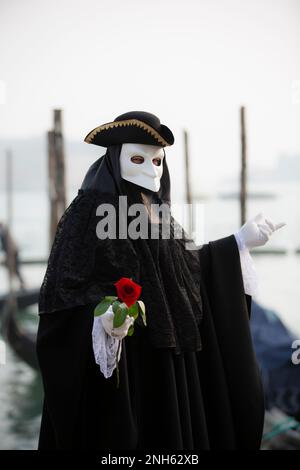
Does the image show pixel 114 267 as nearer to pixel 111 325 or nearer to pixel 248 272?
pixel 111 325

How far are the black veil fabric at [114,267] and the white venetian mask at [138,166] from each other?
0.03m

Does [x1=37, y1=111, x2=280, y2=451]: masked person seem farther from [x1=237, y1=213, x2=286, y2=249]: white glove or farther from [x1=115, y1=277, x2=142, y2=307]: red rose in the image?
[x1=115, y1=277, x2=142, y2=307]: red rose

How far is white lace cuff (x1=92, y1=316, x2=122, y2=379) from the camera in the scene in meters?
1.97

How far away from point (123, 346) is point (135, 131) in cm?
75

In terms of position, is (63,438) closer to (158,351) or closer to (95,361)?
(95,361)

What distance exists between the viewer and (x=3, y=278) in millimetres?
16656

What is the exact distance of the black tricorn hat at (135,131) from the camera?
2180 millimetres

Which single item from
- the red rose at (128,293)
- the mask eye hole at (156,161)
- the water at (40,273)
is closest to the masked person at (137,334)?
the mask eye hole at (156,161)

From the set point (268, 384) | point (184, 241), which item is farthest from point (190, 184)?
point (184, 241)

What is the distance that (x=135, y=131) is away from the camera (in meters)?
2.18

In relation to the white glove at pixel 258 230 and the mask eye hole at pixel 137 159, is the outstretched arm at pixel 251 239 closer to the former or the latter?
the white glove at pixel 258 230

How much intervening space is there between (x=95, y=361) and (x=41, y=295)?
0.95 feet

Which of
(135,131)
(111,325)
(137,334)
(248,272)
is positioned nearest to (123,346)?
(137,334)

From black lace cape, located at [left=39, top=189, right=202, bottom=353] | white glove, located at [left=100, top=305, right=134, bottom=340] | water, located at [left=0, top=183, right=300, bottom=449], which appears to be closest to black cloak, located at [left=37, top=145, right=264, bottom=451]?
black lace cape, located at [left=39, top=189, right=202, bottom=353]
